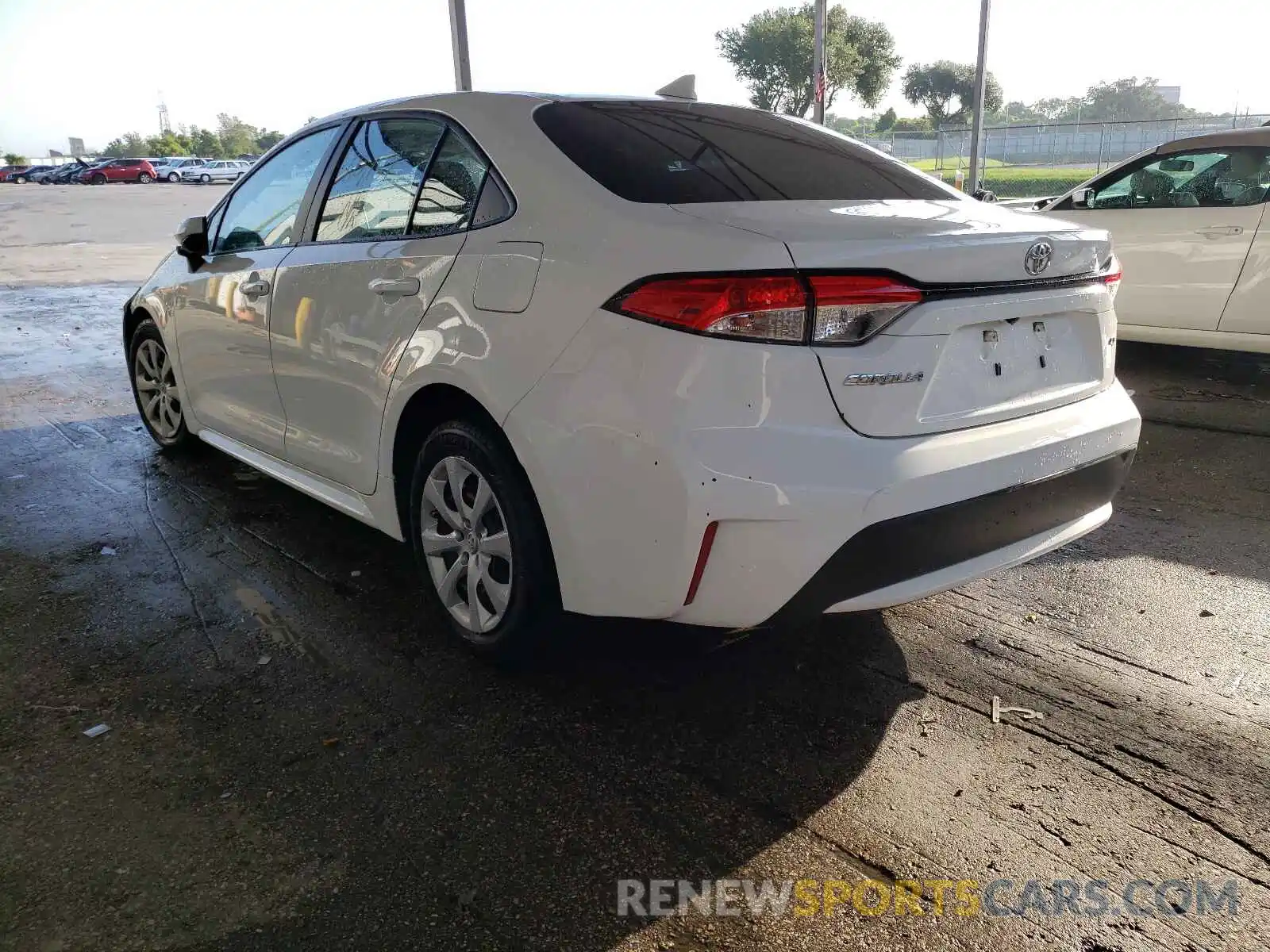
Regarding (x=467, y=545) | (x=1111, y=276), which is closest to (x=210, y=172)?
(x=467, y=545)

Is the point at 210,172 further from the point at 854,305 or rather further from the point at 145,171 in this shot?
the point at 854,305

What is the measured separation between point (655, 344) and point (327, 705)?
148 cm

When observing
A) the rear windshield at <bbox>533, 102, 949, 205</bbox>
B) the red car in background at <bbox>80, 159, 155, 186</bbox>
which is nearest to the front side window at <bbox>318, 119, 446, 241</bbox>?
the rear windshield at <bbox>533, 102, 949, 205</bbox>

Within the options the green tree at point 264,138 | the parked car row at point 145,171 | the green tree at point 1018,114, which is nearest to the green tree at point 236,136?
the green tree at point 264,138

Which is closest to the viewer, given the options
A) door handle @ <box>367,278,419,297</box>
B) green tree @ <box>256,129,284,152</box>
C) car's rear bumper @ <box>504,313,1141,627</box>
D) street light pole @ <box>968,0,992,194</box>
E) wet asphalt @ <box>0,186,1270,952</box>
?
wet asphalt @ <box>0,186,1270,952</box>

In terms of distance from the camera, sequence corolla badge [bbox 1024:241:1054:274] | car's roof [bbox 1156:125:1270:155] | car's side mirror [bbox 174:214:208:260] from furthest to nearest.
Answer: car's roof [bbox 1156:125:1270:155]
car's side mirror [bbox 174:214:208:260]
corolla badge [bbox 1024:241:1054:274]

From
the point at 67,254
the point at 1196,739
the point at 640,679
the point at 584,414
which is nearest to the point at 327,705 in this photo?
the point at 640,679

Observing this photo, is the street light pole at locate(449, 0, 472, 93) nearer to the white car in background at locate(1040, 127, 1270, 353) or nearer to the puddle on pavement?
the white car in background at locate(1040, 127, 1270, 353)

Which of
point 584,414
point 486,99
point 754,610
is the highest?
point 486,99

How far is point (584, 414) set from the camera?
2436 mm

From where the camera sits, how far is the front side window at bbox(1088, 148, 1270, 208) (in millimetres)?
6402

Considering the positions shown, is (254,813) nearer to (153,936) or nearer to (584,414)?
(153,936)

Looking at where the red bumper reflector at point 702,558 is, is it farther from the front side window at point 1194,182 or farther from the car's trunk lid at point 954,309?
the front side window at point 1194,182

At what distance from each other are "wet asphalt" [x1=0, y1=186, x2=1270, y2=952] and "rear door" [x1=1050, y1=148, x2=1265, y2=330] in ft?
10.1
